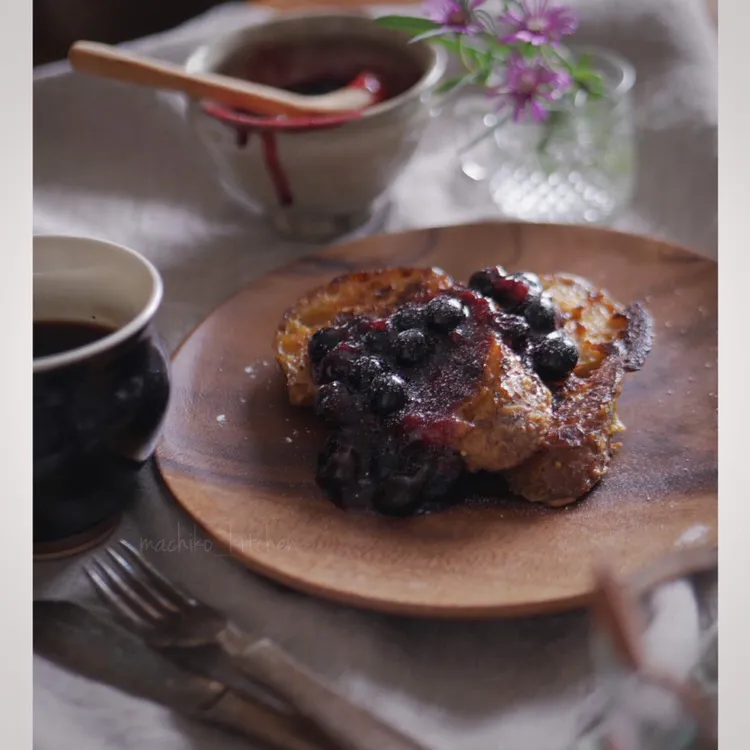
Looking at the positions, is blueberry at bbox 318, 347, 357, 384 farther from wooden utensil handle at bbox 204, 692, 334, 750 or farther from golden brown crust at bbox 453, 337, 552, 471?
wooden utensil handle at bbox 204, 692, 334, 750

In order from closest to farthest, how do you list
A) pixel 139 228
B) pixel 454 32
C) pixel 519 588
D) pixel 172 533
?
pixel 519 588
pixel 172 533
pixel 454 32
pixel 139 228

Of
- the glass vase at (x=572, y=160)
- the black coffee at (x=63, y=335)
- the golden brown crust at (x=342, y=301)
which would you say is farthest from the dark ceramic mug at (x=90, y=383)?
the glass vase at (x=572, y=160)

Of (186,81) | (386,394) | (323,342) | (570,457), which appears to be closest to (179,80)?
(186,81)

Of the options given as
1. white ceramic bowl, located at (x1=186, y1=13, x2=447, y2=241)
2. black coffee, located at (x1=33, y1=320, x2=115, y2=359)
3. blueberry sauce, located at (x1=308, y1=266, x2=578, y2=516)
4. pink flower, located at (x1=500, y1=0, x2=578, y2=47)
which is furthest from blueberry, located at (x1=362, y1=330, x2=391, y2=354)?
pink flower, located at (x1=500, y1=0, x2=578, y2=47)

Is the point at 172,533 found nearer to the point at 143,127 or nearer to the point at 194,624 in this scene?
the point at 194,624

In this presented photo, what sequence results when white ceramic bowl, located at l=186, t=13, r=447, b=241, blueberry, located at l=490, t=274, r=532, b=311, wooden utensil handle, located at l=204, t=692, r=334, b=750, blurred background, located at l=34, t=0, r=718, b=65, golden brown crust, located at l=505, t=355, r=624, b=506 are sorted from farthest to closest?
white ceramic bowl, located at l=186, t=13, r=447, b=241 → blurred background, located at l=34, t=0, r=718, b=65 → blueberry, located at l=490, t=274, r=532, b=311 → golden brown crust, located at l=505, t=355, r=624, b=506 → wooden utensil handle, located at l=204, t=692, r=334, b=750

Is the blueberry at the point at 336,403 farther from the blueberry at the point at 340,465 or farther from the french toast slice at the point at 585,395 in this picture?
the french toast slice at the point at 585,395
